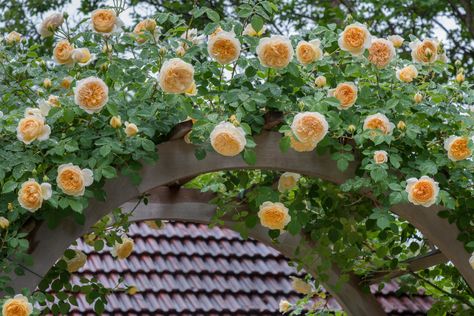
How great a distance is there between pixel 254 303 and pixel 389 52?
3.66m

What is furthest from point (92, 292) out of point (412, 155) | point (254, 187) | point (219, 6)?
point (219, 6)

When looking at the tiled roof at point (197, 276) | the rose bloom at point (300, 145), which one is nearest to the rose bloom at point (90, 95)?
the rose bloom at point (300, 145)

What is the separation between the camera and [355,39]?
3.74 metres

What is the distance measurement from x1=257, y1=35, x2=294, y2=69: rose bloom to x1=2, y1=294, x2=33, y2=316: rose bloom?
1126 mm

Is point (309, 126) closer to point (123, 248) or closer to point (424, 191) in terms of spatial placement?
point (424, 191)

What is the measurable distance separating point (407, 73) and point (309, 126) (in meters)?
0.58

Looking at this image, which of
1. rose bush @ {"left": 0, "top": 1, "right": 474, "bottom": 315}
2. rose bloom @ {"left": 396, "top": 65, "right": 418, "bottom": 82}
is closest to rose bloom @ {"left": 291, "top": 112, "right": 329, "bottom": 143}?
rose bush @ {"left": 0, "top": 1, "right": 474, "bottom": 315}

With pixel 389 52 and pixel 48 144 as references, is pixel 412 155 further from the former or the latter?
pixel 48 144

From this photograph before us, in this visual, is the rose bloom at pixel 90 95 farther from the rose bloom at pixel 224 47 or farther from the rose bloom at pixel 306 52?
the rose bloom at pixel 306 52

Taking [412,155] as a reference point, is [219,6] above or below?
below

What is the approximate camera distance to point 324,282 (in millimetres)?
5082

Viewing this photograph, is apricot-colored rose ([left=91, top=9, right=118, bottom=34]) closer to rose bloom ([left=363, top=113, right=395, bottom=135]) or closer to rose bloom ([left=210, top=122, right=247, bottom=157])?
rose bloom ([left=210, top=122, right=247, bottom=157])

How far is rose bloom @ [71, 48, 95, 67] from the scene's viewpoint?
3.72 metres

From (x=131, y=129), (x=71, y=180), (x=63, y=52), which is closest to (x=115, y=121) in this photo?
(x=131, y=129)
